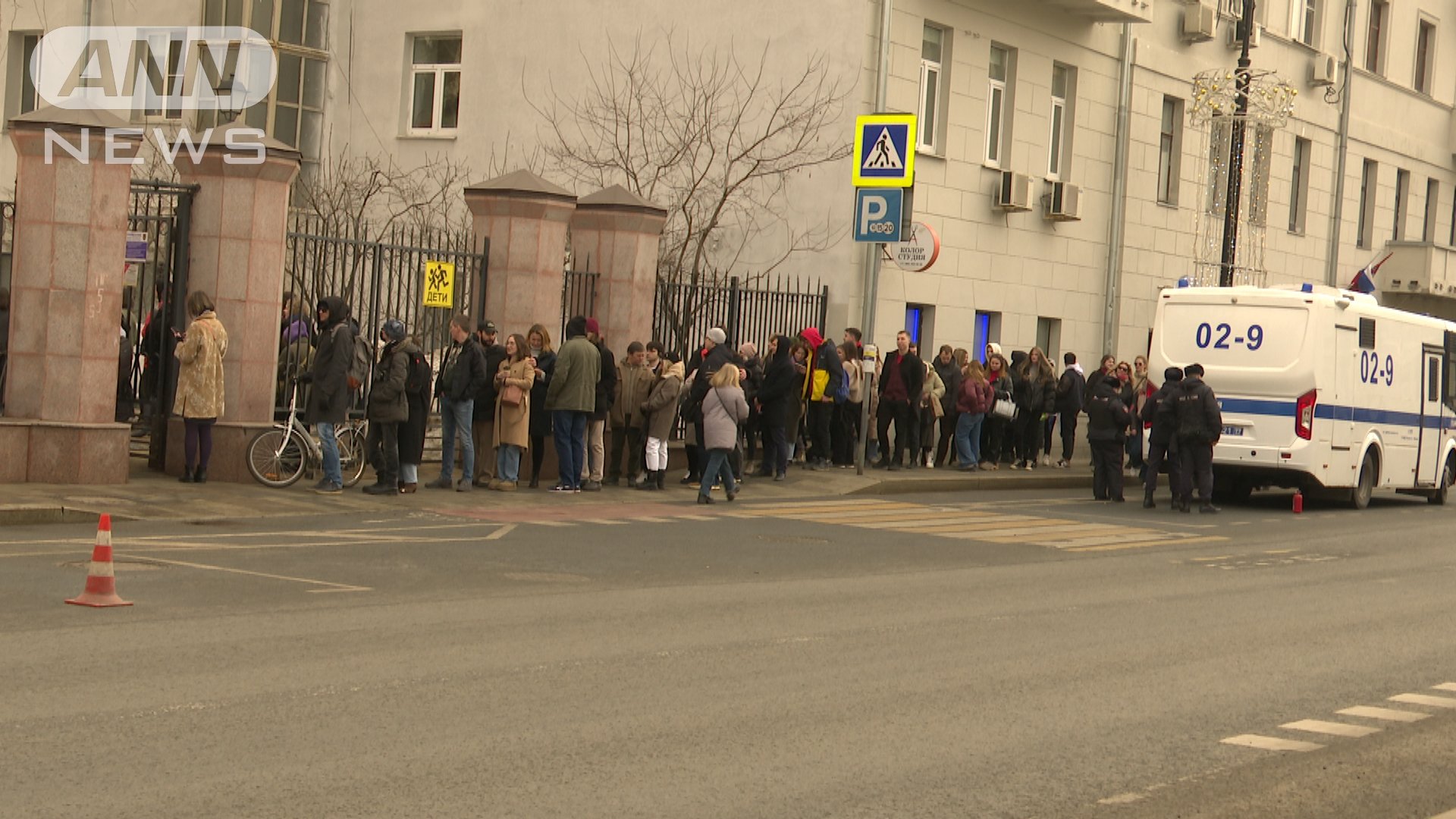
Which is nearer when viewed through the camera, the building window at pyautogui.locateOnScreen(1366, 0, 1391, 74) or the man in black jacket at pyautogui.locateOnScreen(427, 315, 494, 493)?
the man in black jacket at pyautogui.locateOnScreen(427, 315, 494, 493)

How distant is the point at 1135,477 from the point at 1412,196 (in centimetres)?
1732

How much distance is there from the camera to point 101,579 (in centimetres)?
1027

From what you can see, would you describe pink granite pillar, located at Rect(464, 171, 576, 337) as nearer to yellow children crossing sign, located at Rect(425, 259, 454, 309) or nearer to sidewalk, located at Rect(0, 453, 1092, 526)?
yellow children crossing sign, located at Rect(425, 259, 454, 309)

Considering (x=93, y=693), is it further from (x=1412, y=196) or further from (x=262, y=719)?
(x=1412, y=196)

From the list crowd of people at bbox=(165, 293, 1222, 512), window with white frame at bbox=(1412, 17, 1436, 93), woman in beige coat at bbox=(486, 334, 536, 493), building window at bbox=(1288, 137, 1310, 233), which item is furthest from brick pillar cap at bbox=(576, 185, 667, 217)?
window with white frame at bbox=(1412, 17, 1436, 93)

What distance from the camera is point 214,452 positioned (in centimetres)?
1784

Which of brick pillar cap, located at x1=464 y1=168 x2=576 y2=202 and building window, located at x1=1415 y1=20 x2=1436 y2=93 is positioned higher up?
building window, located at x1=1415 y1=20 x2=1436 y2=93

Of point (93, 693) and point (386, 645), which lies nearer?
point (93, 693)

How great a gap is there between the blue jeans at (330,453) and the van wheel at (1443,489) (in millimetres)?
15536

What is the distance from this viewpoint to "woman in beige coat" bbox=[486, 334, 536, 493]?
1908 centimetres

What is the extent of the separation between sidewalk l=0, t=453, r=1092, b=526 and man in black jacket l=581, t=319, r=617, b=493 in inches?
11.3

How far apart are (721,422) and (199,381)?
515cm

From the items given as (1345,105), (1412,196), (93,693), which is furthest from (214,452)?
(1412,196)

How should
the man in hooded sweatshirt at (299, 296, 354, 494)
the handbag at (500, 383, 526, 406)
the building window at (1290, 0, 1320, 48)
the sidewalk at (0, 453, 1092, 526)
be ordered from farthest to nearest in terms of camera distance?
1. the building window at (1290, 0, 1320, 48)
2. the handbag at (500, 383, 526, 406)
3. the man in hooded sweatshirt at (299, 296, 354, 494)
4. the sidewalk at (0, 453, 1092, 526)
